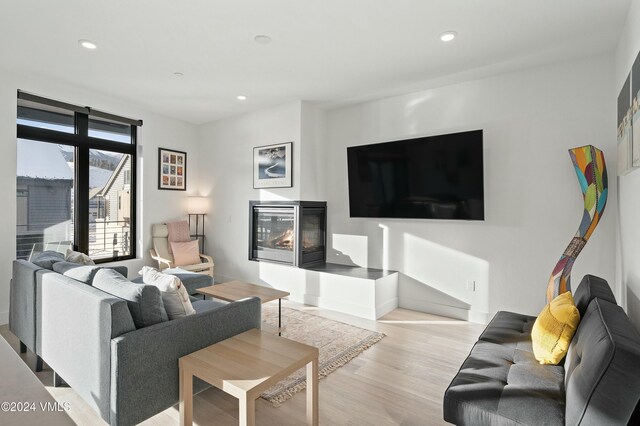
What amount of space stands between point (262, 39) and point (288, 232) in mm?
2502

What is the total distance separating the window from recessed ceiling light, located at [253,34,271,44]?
2.74m

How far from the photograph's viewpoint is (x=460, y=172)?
→ 3693mm

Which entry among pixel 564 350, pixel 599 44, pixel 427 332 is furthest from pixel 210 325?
pixel 599 44

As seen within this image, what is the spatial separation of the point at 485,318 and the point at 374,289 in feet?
3.92

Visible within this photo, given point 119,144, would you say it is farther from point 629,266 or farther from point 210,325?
point 629,266

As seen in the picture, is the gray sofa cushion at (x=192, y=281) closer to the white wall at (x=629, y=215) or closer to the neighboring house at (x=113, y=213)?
the neighboring house at (x=113, y=213)

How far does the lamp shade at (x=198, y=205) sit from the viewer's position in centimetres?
564

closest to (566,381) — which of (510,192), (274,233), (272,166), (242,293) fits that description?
(510,192)

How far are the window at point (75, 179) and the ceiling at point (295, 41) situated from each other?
59 cm

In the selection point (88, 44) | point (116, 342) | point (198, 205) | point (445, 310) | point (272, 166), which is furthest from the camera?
point (198, 205)

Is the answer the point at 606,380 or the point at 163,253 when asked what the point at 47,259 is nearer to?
the point at 163,253

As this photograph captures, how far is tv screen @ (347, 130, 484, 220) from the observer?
3639mm

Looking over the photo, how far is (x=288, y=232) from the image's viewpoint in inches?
187

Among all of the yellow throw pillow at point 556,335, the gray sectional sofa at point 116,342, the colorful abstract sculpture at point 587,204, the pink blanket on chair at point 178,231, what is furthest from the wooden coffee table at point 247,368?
the pink blanket on chair at point 178,231
